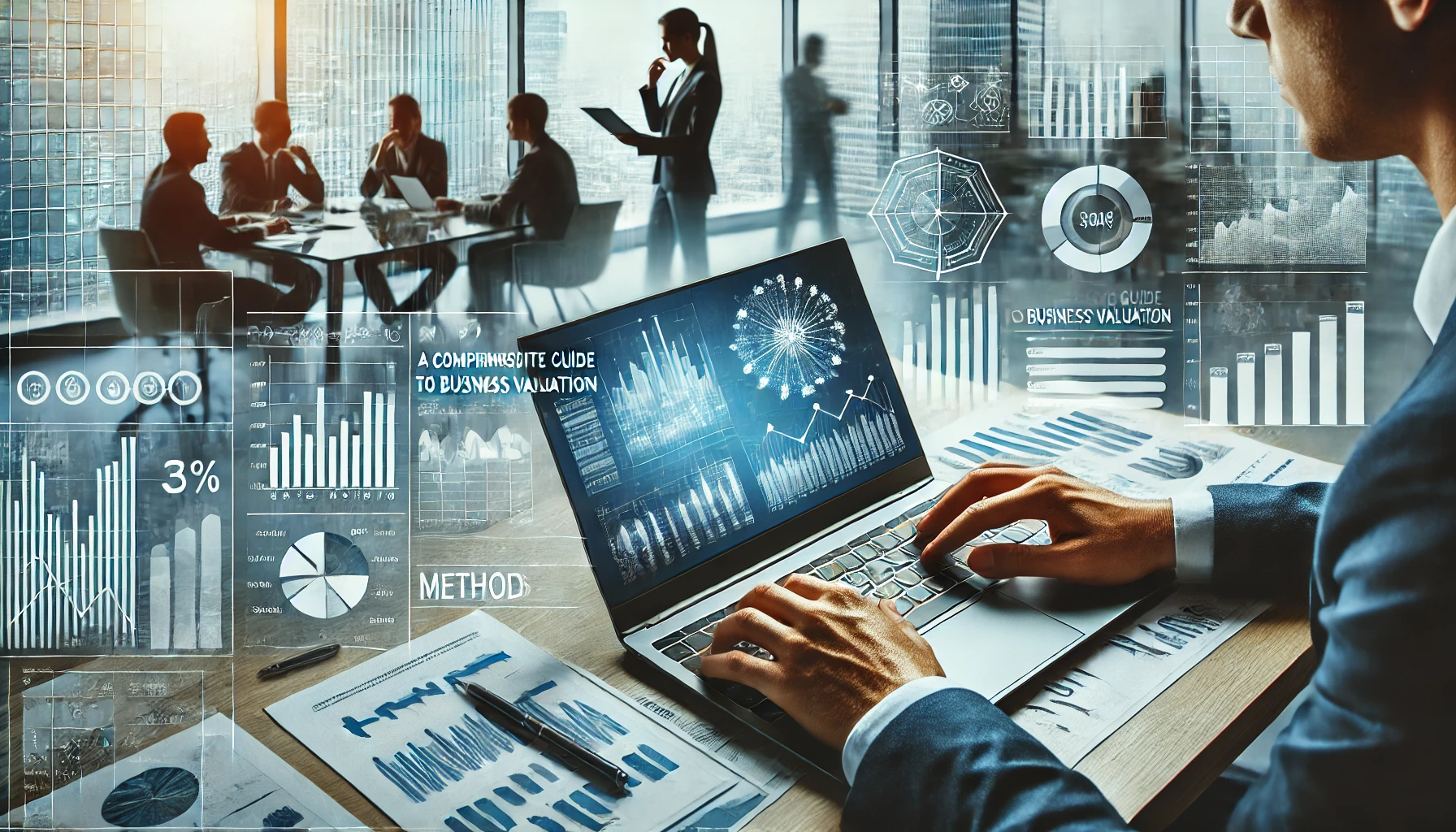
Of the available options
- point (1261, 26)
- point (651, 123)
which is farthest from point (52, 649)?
point (1261, 26)

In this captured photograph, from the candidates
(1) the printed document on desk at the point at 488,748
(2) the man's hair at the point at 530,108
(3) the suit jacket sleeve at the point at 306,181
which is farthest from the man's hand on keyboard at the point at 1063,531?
(3) the suit jacket sleeve at the point at 306,181

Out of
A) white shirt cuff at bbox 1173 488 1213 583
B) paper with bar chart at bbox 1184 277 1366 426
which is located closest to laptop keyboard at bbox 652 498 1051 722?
white shirt cuff at bbox 1173 488 1213 583

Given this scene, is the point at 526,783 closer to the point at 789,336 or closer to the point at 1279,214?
the point at 789,336

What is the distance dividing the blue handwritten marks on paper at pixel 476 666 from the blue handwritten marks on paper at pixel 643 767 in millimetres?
155

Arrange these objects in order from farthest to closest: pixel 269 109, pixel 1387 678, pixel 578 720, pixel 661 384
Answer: pixel 269 109 → pixel 661 384 → pixel 578 720 → pixel 1387 678

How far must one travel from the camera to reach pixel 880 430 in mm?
1021

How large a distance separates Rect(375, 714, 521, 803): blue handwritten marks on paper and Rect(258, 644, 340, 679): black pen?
5.5 inches

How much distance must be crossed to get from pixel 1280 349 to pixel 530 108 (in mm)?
771

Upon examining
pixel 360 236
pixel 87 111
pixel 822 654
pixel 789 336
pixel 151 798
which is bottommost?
pixel 151 798

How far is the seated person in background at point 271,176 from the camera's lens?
37.7 inches

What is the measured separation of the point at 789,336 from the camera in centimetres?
95

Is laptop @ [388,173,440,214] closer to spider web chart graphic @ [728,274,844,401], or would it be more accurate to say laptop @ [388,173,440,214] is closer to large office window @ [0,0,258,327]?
large office window @ [0,0,258,327]

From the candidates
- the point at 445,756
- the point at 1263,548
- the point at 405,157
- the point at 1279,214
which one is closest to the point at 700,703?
the point at 445,756

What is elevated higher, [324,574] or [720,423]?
[720,423]
